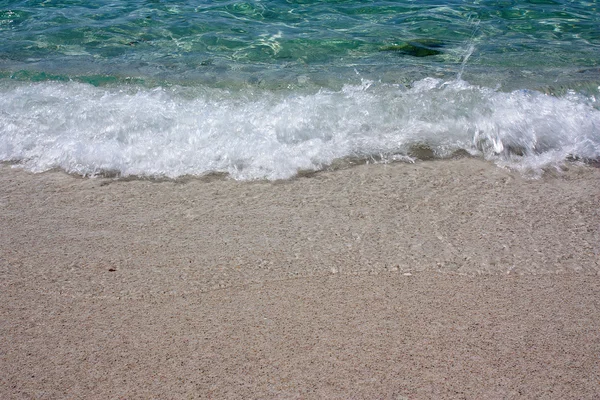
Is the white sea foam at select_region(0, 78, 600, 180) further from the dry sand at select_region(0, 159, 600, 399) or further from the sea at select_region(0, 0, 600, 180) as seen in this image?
the dry sand at select_region(0, 159, 600, 399)

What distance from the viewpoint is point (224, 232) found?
10.7 feet

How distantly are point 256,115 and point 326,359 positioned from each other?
258 cm

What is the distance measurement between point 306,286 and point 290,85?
9.88 ft

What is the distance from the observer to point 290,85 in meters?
5.42

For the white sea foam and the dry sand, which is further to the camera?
the white sea foam

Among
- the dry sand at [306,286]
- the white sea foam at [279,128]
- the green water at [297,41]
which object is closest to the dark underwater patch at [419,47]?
the green water at [297,41]

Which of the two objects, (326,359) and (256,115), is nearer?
(326,359)

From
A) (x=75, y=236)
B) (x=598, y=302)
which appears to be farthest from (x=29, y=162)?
(x=598, y=302)

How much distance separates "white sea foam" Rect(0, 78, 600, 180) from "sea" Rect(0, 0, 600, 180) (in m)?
0.01

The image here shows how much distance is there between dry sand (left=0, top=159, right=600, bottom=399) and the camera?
2309 millimetres

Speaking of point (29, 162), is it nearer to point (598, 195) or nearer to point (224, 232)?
point (224, 232)

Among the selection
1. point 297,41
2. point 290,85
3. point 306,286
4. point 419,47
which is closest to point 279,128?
point 290,85

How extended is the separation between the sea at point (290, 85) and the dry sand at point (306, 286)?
32cm

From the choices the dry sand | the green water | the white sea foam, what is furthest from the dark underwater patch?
the dry sand
